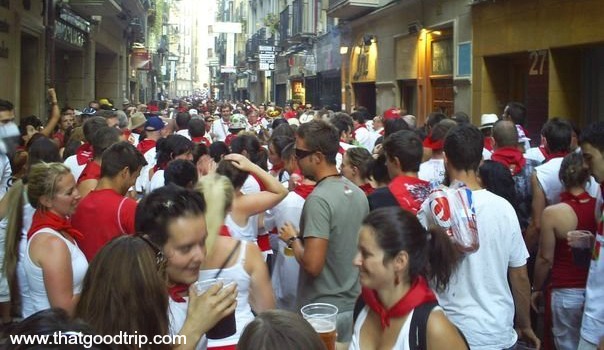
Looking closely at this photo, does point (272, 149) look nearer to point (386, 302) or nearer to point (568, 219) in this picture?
point (568, 219)

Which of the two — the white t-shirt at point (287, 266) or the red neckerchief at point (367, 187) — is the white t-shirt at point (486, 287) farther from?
the red neckerchief at point (367, 187)

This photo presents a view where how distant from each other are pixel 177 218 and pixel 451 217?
1376 millimetres

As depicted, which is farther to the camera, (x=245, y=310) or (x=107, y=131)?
(x=107, y=131)

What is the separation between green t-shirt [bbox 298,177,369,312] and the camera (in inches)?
140

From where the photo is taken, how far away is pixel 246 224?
442 centimetres

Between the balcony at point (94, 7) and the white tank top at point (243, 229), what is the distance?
46.3 feet

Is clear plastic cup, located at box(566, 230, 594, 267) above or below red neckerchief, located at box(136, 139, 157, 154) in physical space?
below

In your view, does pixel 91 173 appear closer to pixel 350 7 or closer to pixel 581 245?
pixel 581 245

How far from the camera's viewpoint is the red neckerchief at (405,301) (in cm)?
241

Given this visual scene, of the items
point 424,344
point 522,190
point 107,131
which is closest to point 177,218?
point 424,344

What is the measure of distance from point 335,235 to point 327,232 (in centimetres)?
10

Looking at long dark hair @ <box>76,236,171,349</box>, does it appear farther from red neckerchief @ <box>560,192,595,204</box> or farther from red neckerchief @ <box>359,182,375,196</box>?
red neckerchief @ <box>359,182,375,196</box>

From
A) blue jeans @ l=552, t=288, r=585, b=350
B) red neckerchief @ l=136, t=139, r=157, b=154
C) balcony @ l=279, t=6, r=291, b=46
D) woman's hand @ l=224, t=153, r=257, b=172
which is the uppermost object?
balcony @ l=279, t=6, r=291, b=46

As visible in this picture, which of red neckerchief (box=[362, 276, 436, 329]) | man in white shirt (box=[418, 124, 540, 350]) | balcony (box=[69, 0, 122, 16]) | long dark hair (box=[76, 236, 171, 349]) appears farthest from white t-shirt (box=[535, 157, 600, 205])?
balcony (box=[69, 0, 122, 16])
